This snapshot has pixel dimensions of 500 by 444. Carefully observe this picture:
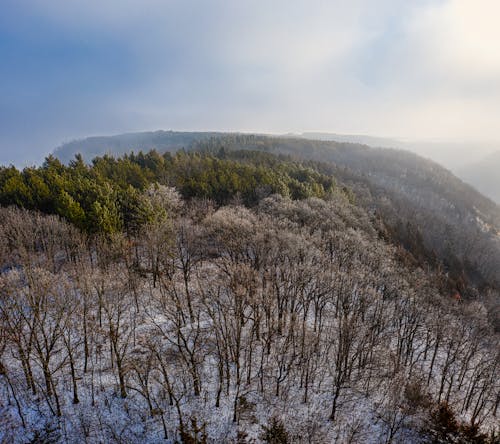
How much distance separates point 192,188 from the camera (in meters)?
54.6

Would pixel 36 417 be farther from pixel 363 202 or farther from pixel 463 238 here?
pixel 463 238

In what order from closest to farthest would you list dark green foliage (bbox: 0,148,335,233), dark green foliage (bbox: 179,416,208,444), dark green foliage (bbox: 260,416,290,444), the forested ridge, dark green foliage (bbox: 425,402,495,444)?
dark green foliage (bbox: 179,416,208,444) → the forested ridge → dark green foliage (bbox: 260,416,290,444) → dark green foliage (bbox: 425,402,495,444) → dark green foliage (bbox: 0,148,335,233)

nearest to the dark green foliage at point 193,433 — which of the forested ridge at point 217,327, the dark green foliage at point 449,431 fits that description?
the forested ridge at point 217,327

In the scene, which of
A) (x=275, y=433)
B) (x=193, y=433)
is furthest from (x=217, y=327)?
(x=275, y=433)

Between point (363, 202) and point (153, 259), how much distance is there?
238ft

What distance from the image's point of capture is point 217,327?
24.1 m

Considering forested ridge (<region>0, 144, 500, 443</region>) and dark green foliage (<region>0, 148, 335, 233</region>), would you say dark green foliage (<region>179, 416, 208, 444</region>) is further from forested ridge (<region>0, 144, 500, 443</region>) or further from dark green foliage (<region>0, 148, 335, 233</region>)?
dark green foliage (<region>0, 148, 335, 233</region>)

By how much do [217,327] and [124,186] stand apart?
3473cm

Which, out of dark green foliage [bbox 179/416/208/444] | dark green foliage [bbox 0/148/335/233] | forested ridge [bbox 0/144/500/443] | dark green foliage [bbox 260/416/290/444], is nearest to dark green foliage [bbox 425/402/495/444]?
forested ridge [bbox 0/144/500/443]

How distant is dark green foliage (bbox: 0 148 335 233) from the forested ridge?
337mm

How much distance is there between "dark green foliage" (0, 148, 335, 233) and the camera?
121ft

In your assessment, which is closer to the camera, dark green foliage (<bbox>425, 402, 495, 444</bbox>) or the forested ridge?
the forested ridge

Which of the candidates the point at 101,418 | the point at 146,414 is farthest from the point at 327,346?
the point at 101,418

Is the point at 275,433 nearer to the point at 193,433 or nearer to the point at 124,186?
the point at 193,433
